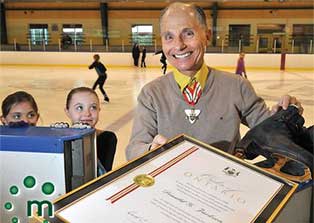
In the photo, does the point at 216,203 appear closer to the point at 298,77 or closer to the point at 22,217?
the point at 22,217

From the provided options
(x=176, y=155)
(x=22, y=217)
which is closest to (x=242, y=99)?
(x=176, y=155)

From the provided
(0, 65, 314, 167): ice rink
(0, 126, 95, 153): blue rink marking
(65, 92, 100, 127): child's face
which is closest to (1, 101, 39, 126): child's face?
(65, 92, 100, 127): child's face

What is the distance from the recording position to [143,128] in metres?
0.93

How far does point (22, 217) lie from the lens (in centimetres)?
66

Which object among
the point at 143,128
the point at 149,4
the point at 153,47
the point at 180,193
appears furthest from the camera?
the point at 149,4

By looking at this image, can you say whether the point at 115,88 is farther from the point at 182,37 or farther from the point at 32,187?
the point at 32,187

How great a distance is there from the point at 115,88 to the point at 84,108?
687cm

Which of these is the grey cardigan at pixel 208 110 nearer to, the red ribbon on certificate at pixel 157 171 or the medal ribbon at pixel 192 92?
the medal ribbon at pixel 192 92

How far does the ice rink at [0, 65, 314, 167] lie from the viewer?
201 inches

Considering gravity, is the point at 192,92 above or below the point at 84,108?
above

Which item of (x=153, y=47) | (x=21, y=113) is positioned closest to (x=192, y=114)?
(x=21, y=113)

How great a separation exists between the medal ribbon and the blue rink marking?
0.43 meters

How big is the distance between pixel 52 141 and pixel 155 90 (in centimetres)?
48
